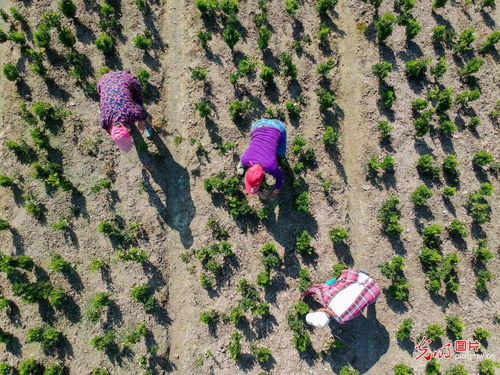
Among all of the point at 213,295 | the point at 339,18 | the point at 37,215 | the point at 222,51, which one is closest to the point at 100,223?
the point at 37,215

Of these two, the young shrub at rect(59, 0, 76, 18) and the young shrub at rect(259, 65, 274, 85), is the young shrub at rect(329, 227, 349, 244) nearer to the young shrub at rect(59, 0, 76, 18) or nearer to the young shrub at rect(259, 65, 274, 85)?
the young shrub at rect(259, 65, 274, 85)

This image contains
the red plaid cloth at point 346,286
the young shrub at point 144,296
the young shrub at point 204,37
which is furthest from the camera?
the young shrub at point 204,37

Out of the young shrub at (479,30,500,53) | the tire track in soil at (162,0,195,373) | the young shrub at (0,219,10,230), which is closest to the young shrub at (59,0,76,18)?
the tire track in soil at (162,0,195,373)

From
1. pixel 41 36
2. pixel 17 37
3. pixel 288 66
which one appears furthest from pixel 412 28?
pixel 17 37

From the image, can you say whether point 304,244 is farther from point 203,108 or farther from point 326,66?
point 326,66

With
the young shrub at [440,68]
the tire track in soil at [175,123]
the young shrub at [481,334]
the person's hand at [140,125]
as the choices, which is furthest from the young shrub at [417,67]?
the person's hand at [140,125]

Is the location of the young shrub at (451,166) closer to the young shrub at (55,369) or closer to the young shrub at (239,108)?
the young shrub at (239,108)
